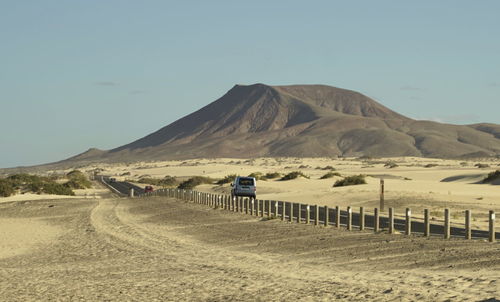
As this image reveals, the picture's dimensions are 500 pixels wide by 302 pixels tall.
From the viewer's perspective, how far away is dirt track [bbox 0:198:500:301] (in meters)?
15.6

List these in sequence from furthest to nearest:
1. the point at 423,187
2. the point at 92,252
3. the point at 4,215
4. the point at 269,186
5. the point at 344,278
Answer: the point at 269,186 → the point at 423,187 → the point at 4,215 → the point at 92,252 → the point at 344,278

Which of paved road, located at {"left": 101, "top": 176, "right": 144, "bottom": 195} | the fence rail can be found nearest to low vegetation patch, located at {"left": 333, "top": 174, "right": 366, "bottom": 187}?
the fence rail

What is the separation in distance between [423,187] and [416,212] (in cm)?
2397

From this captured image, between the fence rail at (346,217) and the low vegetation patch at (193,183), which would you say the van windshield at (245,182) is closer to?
the fence rail at (346,217)

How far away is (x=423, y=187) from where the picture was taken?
6825 centimetres

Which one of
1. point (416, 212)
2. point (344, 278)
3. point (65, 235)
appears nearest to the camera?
point (344, 278)

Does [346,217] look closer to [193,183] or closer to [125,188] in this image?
[193,183]

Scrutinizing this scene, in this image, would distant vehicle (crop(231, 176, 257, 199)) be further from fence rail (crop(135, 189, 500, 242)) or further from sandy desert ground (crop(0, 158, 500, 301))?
sandy desert ground (crop(0, 158, 500, 301))

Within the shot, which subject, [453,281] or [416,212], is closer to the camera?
[453,281]

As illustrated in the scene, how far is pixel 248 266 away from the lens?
793 inches

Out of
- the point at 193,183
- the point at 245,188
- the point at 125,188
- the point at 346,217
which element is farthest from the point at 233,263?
the point at 125,188

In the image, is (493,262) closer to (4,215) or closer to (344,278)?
(344,278)

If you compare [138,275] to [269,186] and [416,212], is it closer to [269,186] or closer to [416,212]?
[416,212]

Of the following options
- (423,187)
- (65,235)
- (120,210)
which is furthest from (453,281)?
(423,187)
